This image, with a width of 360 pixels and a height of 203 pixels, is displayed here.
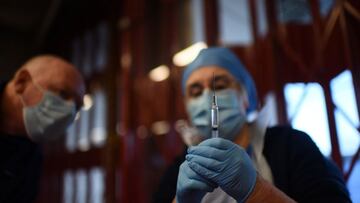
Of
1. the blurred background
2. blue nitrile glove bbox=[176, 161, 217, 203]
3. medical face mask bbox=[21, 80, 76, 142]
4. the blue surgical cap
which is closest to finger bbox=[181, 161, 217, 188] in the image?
blue nitrile glove bbox=[176, 161, 217, 203]

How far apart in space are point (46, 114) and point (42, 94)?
0.09 meters

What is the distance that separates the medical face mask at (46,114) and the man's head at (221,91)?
534mm

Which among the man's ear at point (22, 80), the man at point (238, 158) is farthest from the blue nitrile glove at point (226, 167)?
the man's ear at point (22, 80)

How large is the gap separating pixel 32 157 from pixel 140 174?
0.95m

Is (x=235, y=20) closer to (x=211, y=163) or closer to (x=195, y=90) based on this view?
(x=195, y=90)

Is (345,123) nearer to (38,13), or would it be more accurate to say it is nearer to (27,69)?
(27,69)

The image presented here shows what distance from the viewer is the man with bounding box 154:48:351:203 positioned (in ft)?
2.37

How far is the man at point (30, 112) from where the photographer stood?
1.38 m

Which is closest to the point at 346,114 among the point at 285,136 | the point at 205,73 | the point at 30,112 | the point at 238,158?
the point at 285,136

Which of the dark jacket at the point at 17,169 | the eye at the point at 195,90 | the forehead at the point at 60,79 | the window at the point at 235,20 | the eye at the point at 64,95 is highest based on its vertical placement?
the window at the point at 235,20

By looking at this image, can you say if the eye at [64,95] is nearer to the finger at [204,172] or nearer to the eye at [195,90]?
the eye at [195,90]

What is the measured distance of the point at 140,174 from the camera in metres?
2.33

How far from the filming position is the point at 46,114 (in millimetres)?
1399

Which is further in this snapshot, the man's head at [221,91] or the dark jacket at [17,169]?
the dark jacket at [17,169]
